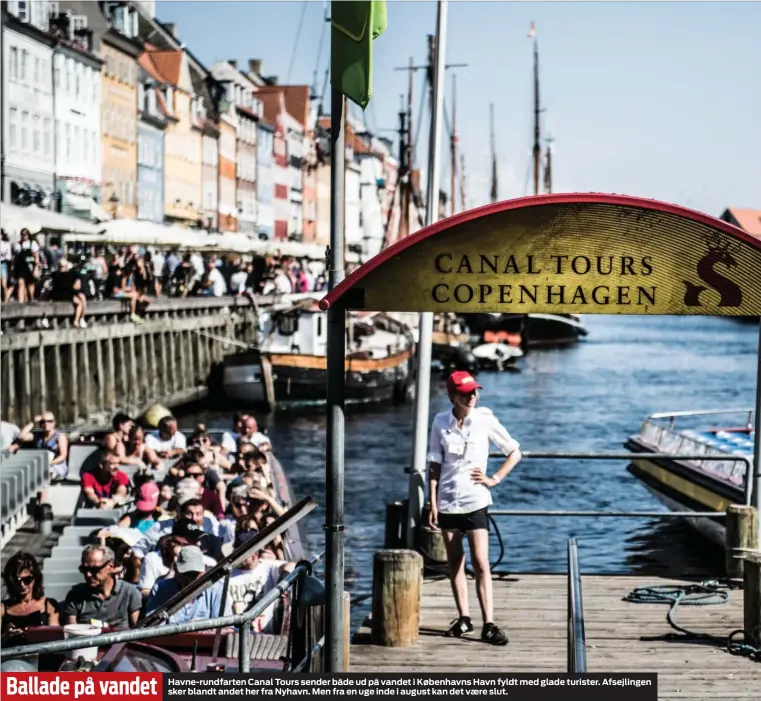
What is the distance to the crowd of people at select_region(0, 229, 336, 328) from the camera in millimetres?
30125

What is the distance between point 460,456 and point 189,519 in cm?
354

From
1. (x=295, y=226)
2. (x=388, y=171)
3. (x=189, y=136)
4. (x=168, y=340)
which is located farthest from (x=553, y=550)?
(x=388, y=171)

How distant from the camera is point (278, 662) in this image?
8547 mm

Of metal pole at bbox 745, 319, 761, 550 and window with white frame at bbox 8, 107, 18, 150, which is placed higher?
window with white frame at bbox 8, 107, 18, 150

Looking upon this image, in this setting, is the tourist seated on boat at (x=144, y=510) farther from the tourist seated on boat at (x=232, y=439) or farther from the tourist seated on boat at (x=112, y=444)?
the tourist seated on boat at (x=232, y=439)

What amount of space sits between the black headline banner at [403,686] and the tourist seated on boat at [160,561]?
5107 mm

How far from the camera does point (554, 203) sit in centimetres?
635

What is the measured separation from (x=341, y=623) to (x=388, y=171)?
166 metres

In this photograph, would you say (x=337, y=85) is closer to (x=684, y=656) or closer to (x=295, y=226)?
(x=684, y=656)

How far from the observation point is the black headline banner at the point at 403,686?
5.90 metres

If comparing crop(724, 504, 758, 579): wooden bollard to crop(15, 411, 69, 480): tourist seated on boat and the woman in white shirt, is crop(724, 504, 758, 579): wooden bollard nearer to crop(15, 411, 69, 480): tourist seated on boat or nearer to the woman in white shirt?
the woman in white shirt

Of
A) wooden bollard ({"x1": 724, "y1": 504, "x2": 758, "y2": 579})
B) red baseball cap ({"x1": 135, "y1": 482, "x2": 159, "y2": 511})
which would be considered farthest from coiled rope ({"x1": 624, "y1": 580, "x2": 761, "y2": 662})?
red baseball cap ({"x1": 135, "y1": 482, "x2": 159, "y2": 511})

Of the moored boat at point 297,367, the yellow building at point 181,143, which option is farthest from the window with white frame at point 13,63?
the yellow building at point 181,143

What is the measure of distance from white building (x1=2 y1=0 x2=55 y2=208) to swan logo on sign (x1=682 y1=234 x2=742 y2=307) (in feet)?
154
